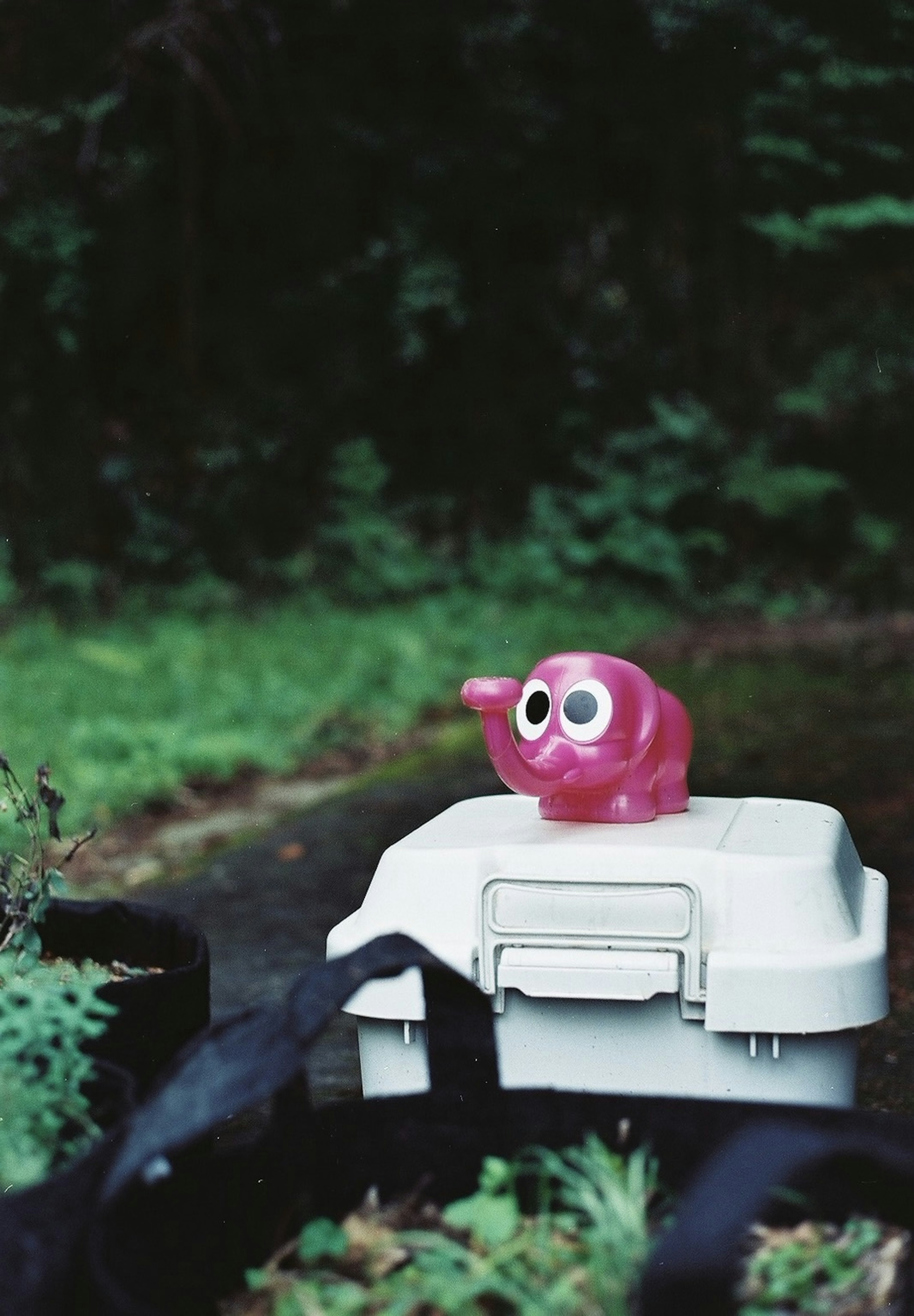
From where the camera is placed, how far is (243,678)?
6.38m

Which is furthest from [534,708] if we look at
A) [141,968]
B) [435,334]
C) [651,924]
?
[435,334]

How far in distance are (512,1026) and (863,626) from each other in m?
6.70

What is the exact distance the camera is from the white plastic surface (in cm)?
158

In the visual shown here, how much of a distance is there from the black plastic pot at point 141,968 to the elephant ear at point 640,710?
64 centimetres

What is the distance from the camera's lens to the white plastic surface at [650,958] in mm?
1576

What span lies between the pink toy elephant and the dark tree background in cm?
628

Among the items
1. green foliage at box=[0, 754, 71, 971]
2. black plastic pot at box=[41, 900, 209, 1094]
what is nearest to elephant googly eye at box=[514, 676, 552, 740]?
black plastic pot at box=[41, 900, 209, 1094]

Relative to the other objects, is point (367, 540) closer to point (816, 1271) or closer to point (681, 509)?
point (681, 509)

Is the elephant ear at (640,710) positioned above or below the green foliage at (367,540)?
above

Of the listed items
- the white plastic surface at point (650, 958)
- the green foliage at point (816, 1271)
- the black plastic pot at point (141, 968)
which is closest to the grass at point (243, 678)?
the black plastic pot at point (141, 968)

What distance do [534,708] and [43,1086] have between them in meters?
0.86

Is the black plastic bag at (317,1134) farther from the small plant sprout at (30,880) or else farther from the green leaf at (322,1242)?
the small plant sprout at (30,880)

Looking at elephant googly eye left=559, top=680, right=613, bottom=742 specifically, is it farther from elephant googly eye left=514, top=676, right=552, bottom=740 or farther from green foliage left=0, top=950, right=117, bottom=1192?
green foliage left=0, top=950, right=117, bottom=1192

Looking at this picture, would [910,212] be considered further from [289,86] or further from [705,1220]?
[289,86]
